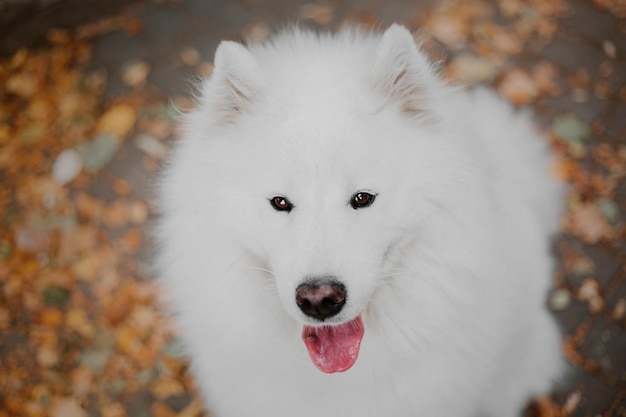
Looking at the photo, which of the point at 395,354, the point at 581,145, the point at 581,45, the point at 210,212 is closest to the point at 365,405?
the point at 395,354

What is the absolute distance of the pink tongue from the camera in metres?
1.76

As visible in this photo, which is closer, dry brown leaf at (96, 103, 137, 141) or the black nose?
the black nose

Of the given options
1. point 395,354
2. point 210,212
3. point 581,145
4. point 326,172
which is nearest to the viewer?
point 326,172

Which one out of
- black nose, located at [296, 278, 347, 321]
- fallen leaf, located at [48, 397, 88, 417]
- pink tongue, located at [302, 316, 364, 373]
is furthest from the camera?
fallen leaf, located at [48, 397, 88, 417]

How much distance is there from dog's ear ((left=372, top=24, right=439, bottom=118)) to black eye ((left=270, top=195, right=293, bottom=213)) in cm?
42

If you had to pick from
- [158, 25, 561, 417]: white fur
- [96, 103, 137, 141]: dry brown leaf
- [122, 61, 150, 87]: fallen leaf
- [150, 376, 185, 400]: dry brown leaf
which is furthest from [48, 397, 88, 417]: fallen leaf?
[122, 61, 150, 87]: fallen leaf

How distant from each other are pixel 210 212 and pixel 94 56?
8.33ft

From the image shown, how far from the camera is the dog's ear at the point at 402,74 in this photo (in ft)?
4.98

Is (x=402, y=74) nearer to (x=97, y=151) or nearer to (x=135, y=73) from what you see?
(x=97, y=151)

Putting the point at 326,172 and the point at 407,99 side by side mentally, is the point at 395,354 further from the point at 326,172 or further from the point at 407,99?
the point at 407,99

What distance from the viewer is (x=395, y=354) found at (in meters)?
1.84

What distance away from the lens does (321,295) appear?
1477 millimetres

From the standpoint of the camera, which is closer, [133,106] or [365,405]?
[365,405]

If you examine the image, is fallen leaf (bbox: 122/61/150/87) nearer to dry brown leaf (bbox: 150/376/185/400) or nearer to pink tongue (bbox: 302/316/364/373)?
dry brown leaf (bbox: 150/376/185/400)
